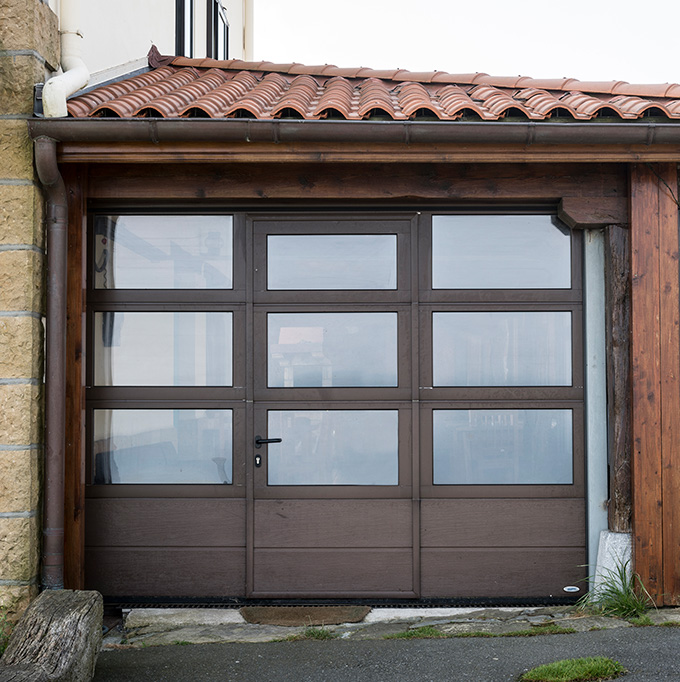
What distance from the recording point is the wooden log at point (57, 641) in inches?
120

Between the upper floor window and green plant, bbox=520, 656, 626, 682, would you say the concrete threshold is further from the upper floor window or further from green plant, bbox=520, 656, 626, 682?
the upper floor window

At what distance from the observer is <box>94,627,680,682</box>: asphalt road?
3.54 meters

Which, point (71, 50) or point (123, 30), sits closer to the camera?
point (71, 50)

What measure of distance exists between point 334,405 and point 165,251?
5.22 ft

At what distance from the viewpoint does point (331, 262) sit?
4.71 meters

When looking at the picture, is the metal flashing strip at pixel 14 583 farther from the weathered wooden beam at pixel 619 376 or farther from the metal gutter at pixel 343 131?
the weathered wooden beam at pixel 619 376

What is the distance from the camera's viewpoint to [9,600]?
13.1 ft

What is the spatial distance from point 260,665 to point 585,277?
3196 mm

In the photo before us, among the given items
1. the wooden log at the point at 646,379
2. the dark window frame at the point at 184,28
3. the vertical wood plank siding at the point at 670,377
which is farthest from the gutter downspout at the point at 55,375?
the dark window frame at the point at 184,28

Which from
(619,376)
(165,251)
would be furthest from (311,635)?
(165,251)

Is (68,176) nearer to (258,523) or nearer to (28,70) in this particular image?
(28,70)

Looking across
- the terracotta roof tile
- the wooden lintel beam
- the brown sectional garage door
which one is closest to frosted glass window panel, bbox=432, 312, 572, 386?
the brown sectional garage door

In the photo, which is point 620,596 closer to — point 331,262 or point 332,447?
point 332,447

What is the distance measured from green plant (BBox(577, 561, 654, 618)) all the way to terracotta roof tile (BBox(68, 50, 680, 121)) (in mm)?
2871
